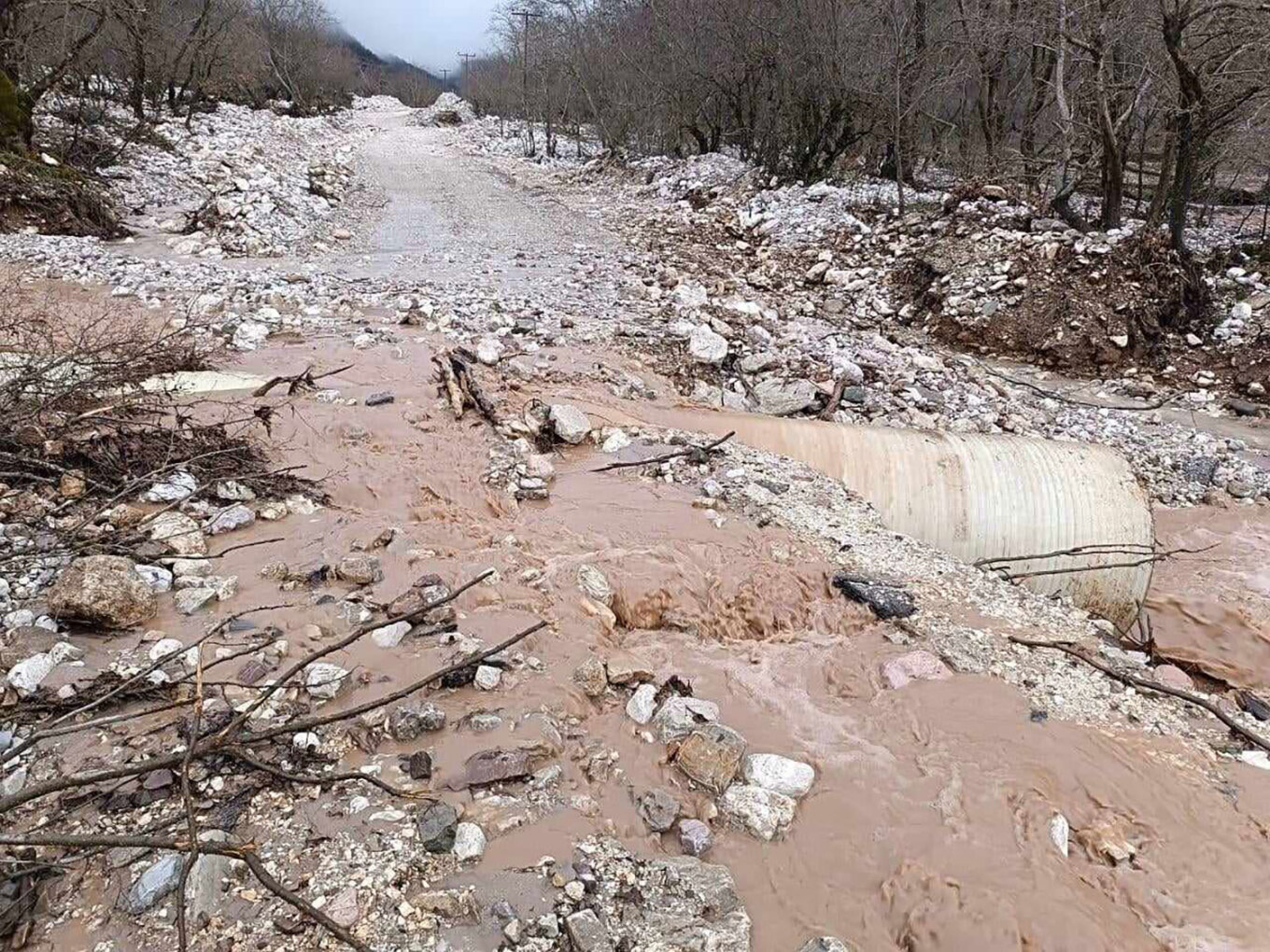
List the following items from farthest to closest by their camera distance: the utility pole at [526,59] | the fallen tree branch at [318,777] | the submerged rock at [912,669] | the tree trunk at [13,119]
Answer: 1. the utility pole at [526,59]
2. the tree trunk at [13,119]
3. the submerged rock at [912,669]
4. the fallen tree branch at [318,777]

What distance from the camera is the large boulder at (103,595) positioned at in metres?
2.61

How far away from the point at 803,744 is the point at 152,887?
1.91 m

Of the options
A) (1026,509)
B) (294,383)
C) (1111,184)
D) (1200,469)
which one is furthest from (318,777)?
(1111,184)

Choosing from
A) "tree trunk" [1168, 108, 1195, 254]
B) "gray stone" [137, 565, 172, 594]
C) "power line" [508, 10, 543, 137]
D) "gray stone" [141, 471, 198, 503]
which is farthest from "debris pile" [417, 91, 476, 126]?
"gray stone" [137, 565, 172, 594]

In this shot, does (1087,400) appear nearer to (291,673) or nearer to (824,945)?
(824,945)

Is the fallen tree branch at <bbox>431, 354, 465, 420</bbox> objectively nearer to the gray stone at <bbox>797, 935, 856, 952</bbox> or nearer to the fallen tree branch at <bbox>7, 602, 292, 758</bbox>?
the fallen tree branch at <bbox>7, 602, 292, 758</bbox>

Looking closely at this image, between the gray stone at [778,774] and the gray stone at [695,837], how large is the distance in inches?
9.7

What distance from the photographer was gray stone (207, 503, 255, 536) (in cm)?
336

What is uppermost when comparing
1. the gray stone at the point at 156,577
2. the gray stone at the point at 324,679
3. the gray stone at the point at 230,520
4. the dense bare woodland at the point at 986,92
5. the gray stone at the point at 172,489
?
the dense bare woodland at the point at 986,92

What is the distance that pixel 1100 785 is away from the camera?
252cm

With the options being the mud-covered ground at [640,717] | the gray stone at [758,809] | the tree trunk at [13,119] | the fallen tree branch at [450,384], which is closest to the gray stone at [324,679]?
the mud-covered ground at [640,717]

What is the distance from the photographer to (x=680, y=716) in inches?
102

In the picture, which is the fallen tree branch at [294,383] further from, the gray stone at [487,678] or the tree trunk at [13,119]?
the tree trunk at [13,119]

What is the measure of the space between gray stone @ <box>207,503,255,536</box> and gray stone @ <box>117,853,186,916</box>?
1822 mm
